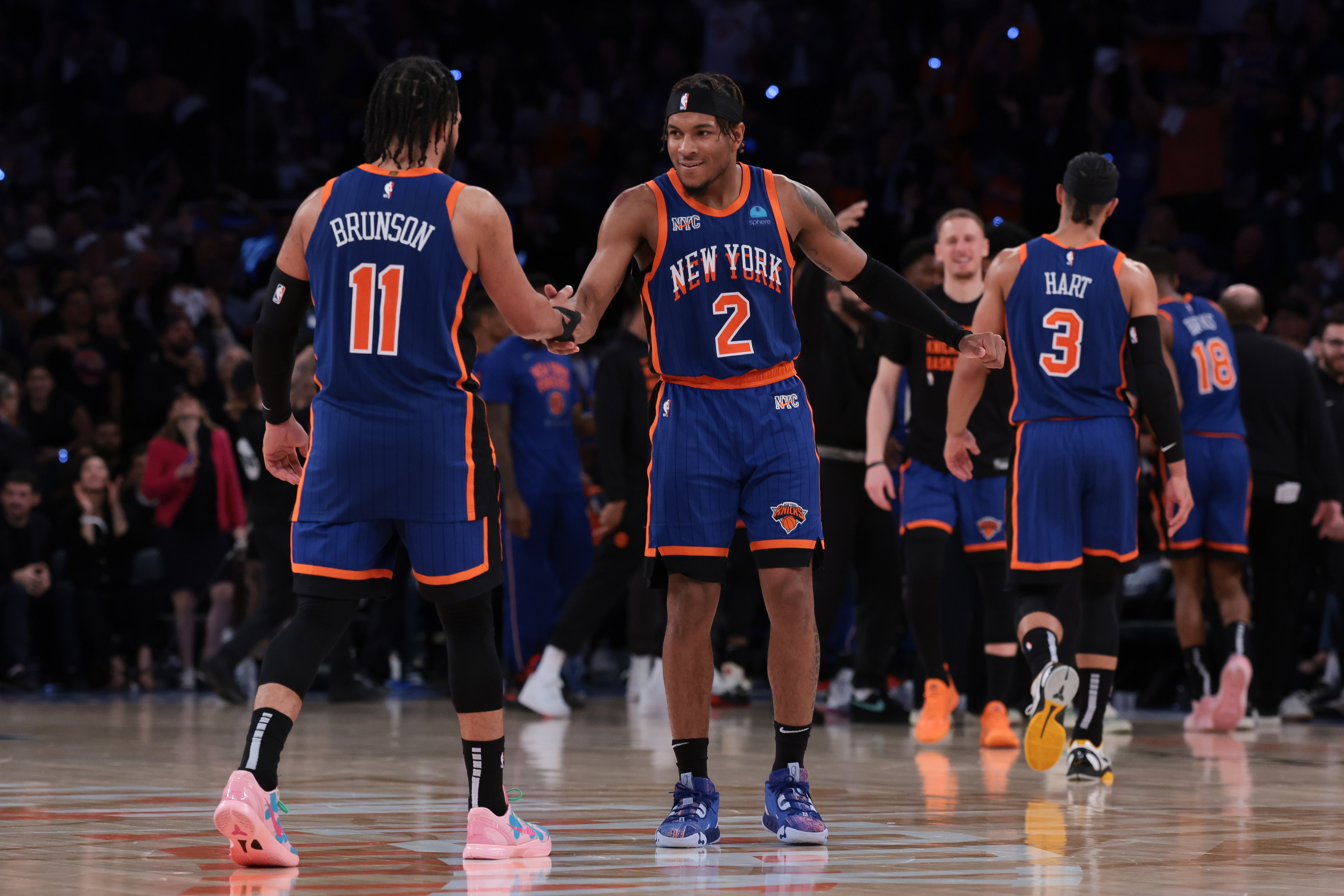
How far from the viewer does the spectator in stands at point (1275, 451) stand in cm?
983

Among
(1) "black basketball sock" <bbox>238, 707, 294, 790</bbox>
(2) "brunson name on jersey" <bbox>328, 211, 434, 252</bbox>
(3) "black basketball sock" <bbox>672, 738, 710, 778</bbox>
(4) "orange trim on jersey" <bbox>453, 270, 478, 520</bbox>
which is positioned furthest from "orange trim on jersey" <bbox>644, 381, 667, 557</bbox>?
(1) "black basketball sock" <bbox>238, 707, 294, 790</bbox>

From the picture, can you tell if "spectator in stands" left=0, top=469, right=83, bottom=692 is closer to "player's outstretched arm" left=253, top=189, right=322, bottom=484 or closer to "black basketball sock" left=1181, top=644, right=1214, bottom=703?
"black basketball sock" left=1181, top=644, right=1214, bottom=703

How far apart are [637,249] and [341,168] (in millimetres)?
13615

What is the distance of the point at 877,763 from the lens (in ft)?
23.0

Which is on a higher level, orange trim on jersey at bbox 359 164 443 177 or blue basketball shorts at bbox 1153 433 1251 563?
orange trim on jersey at bbox 359 164 443 177

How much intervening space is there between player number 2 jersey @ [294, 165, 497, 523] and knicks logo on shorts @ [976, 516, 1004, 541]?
15.1ft

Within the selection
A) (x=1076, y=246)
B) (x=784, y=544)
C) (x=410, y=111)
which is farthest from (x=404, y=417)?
(x=1076, y=246)

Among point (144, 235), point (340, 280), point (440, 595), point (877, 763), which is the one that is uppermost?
point (144, 235)

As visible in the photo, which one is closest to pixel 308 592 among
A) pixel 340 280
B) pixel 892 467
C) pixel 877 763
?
pixel 340 280

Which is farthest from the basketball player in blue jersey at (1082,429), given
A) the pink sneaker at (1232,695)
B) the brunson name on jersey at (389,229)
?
the brunson name on jersey at (389,229)

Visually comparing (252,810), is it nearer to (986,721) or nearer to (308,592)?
(308,592)

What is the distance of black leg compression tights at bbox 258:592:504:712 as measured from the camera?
4305 millimetres

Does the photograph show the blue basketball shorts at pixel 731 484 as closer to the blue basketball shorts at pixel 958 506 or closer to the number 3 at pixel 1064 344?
the number 3 at pixel 1064 344

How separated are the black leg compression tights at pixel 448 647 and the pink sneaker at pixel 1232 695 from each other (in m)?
5.39
